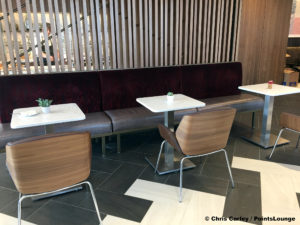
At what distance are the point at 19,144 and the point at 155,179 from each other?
60.9 inches

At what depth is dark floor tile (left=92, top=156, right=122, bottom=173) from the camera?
292 cm

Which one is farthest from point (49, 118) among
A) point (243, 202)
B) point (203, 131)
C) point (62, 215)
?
point (243, 202)

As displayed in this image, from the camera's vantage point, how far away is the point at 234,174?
9.07ft

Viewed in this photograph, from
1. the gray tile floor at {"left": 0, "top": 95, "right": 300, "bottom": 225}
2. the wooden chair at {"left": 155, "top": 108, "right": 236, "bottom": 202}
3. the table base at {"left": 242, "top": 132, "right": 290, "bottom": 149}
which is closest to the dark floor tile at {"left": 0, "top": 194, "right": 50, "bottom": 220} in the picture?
the gray tile floor at {"left": 0, "top": 95, "right": 300, "bottom": 225}

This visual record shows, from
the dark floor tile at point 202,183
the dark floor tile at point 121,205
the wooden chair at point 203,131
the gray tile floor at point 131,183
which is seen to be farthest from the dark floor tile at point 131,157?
the wooden chair at point 203,131

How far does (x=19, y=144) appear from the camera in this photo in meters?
1.46

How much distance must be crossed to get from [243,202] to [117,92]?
212cm

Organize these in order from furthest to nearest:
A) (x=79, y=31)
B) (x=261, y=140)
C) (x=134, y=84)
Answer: (x=134, y=84)
(x=261, y=140)
(x=79, y=31)

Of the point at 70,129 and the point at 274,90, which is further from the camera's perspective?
the point at 274,90

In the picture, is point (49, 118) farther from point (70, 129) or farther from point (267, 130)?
point (267, 130)

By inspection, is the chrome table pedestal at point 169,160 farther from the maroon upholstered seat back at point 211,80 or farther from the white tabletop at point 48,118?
the maroon upholstered seat back at point 211,80

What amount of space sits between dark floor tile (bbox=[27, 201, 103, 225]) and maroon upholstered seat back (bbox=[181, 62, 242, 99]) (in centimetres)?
246

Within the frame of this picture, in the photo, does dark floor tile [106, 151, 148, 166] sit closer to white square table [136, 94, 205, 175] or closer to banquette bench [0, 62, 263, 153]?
white square table [136, 94, 205, 175]

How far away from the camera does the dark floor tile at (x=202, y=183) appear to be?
249cm
